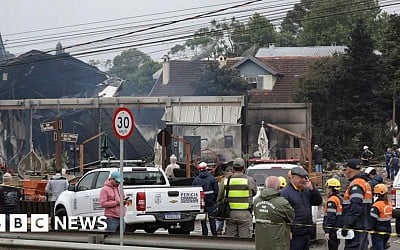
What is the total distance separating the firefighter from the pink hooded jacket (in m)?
4.89

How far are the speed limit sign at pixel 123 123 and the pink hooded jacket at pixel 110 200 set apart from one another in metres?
1.06

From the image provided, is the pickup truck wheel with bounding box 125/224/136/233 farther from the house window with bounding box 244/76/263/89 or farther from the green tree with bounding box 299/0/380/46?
the green tree with bounding box 299/0/380/46

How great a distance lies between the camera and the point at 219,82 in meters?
59.7

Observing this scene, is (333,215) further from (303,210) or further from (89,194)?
(89,194)

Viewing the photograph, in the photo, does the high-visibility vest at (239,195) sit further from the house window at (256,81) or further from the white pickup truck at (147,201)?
the house window at (256,81)

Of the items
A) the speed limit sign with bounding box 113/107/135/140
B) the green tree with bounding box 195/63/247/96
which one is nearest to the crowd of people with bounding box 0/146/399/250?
the speed limit sign with bounding box 113/107/135/140

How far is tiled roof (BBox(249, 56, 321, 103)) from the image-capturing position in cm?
6375

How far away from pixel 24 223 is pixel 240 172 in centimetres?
437

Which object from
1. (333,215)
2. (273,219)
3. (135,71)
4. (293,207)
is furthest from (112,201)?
(135,71)

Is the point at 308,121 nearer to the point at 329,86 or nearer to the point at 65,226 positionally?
the point at 329,86

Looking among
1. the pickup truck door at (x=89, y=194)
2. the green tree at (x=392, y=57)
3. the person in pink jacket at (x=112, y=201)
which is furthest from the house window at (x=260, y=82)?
the person in pink jacket at (x=112, y=201)

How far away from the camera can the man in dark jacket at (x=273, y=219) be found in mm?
10703

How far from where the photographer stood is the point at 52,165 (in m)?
39.4

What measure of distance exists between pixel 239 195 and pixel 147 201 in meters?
3.15
